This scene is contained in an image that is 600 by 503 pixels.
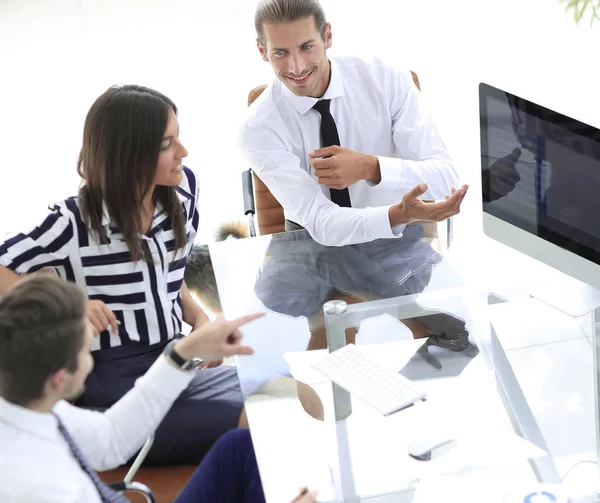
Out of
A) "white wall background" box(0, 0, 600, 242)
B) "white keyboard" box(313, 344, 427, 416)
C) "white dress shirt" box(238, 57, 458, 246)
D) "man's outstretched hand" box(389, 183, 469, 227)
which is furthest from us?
"white wall background" box(0, 0, 600, 242)

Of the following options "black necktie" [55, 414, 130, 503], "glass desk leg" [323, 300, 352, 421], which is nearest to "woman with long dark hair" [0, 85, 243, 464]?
"glass desk leg" [323, 300, 352, 421]

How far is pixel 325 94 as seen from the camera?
2.73 meters

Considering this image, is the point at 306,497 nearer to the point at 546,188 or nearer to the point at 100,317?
the point at 100,317

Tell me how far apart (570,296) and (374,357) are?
47 cm

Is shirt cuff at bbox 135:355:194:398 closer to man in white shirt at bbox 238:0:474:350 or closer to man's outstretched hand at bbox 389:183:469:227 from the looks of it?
man in white shirt at bbox 238:0:474:350

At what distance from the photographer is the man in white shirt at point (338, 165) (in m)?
2.36

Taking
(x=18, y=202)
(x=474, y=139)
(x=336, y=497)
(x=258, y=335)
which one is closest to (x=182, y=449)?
(x=258, y=335)

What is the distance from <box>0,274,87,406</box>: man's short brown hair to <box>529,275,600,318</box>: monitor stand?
1054 mm

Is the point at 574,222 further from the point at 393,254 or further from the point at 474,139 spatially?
the point at 474,139

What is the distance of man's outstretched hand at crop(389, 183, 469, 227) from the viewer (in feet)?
7.70

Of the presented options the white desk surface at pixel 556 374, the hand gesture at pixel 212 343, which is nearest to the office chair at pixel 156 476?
the hand gesture at pixel 212 343

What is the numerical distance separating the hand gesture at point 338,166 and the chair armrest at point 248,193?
0.32m

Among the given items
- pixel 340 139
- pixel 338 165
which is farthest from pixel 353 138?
pixel 338 165

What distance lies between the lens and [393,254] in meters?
2.45
